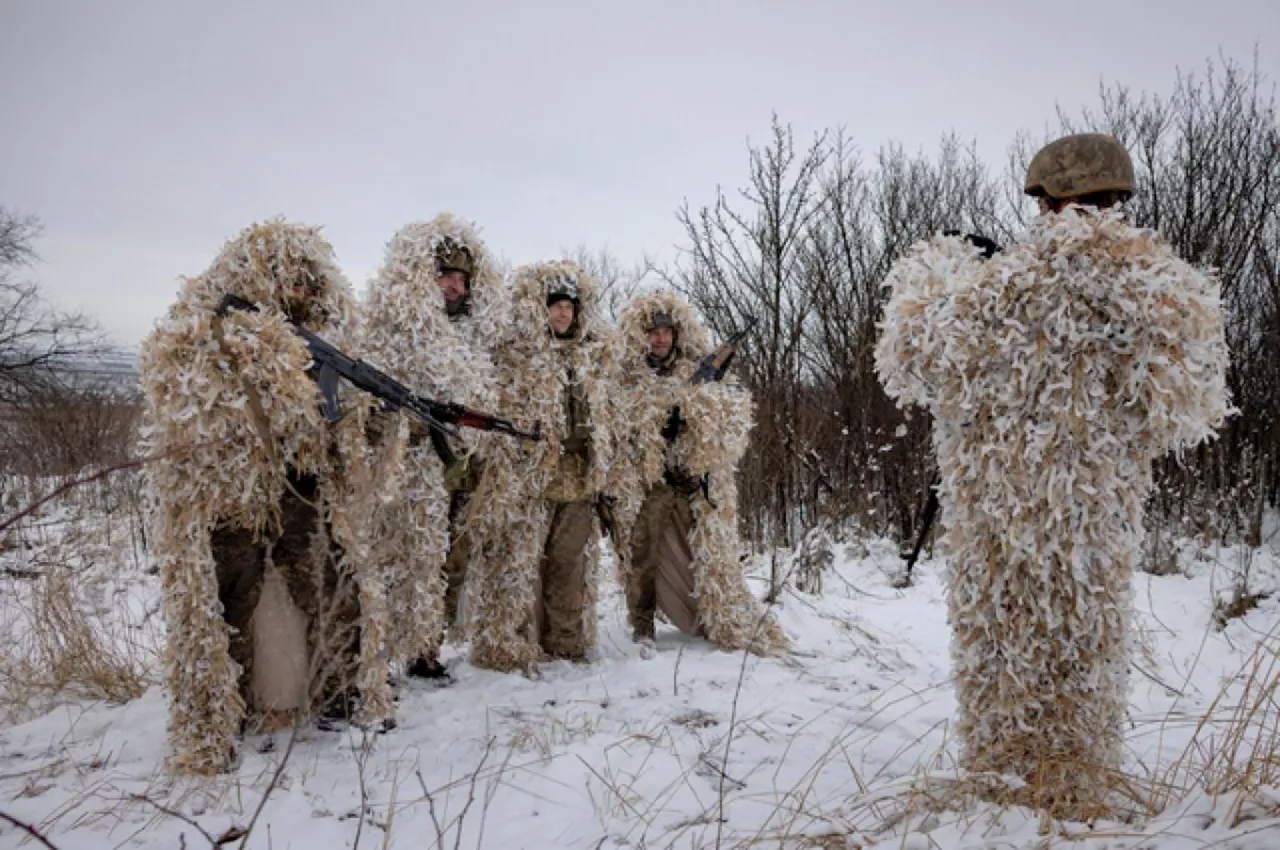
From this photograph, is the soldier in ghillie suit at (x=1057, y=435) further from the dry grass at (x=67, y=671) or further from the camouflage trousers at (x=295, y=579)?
the dry grass at (x=67, y=671)

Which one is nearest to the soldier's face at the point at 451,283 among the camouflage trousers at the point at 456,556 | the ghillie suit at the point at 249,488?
the ghillie suit at the point at 249,488

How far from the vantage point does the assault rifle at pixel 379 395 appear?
315 centimetres

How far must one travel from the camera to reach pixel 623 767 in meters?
3.03

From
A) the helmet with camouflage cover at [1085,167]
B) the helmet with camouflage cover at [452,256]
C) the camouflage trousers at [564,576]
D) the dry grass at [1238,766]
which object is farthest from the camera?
the camouflage trousers at [564,576]

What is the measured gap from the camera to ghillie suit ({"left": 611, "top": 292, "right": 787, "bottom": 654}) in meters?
4.81


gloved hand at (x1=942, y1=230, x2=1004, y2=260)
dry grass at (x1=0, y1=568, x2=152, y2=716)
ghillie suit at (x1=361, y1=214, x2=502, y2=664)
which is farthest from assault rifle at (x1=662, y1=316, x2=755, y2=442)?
dry grass at (x1=0, y1=568, x2=152, y2=716)

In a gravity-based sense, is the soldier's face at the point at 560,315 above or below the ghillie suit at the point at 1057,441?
above

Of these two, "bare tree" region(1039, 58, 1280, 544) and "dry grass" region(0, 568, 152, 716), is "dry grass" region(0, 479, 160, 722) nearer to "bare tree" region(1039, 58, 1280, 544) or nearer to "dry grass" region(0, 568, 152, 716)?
"dry grass" region(0, 568, 152, 716)

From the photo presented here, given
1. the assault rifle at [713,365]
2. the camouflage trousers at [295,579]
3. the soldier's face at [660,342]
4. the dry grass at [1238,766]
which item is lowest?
the dry grass at [1238,766]

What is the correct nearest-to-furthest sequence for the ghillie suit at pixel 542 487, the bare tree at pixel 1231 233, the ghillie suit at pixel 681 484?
the ghillie suit at pixel 542 487 → the ghillie suit at pixel 681 484 → the bare tree at pixel 1231 233

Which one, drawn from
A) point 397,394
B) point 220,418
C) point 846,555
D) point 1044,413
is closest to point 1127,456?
point 1044,413

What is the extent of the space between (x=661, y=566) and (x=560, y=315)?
1845 millimetres

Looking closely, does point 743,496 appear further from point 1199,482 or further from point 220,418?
point 220,418

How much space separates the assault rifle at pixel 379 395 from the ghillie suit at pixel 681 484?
0.99 metres
